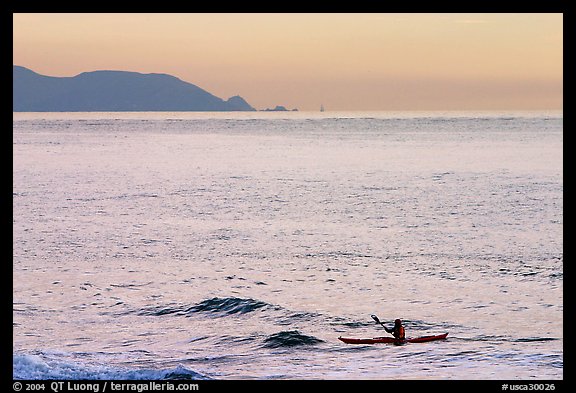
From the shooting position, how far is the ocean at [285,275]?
23.1 m

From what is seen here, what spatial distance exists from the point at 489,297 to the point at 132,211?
110ft

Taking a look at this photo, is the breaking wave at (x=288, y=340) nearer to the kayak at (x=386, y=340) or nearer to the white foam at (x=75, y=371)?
the kayak at (x=386, y=340)

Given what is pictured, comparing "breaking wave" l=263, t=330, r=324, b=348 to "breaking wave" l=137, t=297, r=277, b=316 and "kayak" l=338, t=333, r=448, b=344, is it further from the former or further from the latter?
"breaking wave" l=137, t=297, r=277, b=316

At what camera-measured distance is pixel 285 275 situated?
37.2 meters

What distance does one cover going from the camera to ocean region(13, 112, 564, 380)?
910 inches

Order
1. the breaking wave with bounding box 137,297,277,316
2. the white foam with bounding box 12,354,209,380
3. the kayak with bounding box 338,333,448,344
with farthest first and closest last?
the breaking wave with bounding box 137,297,277,316 < the kayak with bounding box 338,333,448,344 < the white foam with bounding box 12,354,209,380

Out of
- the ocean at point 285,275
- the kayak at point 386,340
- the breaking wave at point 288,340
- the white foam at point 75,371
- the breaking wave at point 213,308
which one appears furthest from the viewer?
the breaking wave at point 213,308

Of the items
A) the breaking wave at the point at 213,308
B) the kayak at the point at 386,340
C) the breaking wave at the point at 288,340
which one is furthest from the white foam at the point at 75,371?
the breaking wave at the point at 213,308

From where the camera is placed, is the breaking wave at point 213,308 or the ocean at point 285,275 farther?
the breaking wave at point 213,308

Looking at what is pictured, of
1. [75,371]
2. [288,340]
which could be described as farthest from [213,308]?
[75,371]

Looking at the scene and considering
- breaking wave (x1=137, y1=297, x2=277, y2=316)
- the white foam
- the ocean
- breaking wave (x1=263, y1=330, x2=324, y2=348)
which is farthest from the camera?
breaking wave (x1=137, y1=297, x2=277, y2=316)

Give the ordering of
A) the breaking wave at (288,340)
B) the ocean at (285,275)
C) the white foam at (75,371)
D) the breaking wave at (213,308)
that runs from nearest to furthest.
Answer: the white foam at (75,371), the ocean at (285,275), the breaking wave at (288,340), the breaking wave at (213,308)

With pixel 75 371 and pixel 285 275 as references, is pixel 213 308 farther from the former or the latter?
pixel 75 371

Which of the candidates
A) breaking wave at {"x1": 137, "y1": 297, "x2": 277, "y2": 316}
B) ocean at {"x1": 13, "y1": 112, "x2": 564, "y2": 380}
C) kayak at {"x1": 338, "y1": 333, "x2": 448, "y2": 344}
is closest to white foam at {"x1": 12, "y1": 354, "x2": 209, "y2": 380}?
ocean at {"x1": 13, "y1": 112, "x2": 564, "y2": 380}
